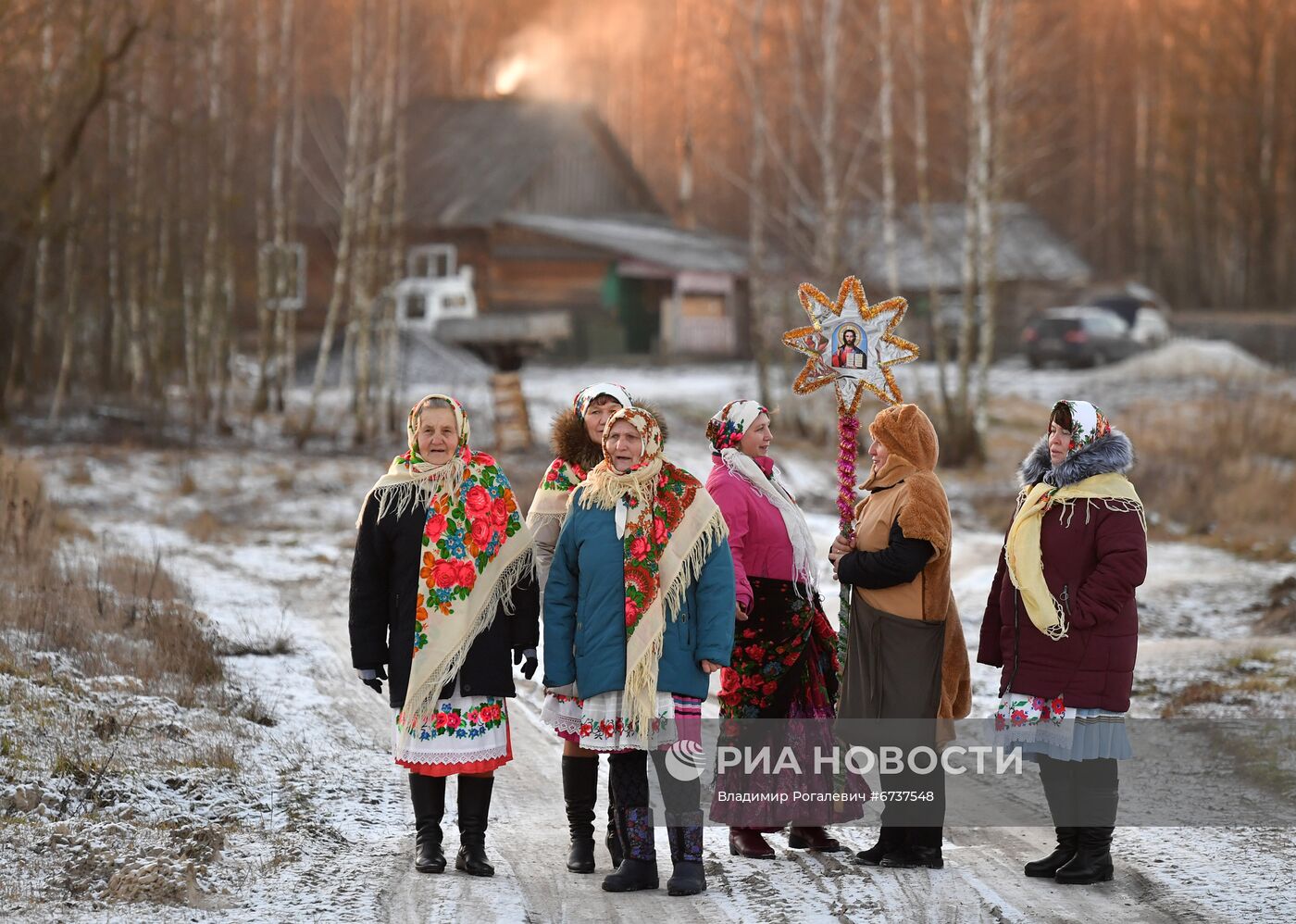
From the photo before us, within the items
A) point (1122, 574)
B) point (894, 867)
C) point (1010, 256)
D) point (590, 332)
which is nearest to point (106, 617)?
point (894, 867)

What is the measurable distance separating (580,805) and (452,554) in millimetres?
1080

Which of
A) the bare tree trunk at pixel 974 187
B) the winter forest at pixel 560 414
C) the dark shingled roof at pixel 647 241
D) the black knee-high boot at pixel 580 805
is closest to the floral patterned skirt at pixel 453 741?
the winter forest at pixel 560 414

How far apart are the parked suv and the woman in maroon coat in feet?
96.7

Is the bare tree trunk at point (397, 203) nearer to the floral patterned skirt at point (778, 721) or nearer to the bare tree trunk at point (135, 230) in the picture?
the bare tree trunk at point (135, 230)

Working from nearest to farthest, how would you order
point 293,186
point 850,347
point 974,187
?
point 850,347
point 974,187
point 293,186

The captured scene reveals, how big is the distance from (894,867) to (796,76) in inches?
782

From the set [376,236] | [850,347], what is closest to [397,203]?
[376,236]

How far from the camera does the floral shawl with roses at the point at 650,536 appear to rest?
204 inches

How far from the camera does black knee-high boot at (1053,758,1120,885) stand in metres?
5.38

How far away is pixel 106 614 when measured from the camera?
8781 millimetres

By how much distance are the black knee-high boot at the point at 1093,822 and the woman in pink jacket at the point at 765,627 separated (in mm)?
860

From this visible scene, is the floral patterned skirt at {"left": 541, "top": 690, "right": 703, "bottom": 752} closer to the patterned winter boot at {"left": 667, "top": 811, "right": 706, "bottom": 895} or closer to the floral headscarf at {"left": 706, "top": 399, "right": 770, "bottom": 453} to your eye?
the patterned winter boot at {"left": 667, "top": 811, "right": 706, "bottom": 895}

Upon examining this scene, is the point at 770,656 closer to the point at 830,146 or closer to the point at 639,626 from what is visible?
the point at 639,626

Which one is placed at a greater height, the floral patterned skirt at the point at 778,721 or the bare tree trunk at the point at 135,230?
the bare tree trunk at the point at 135,230
